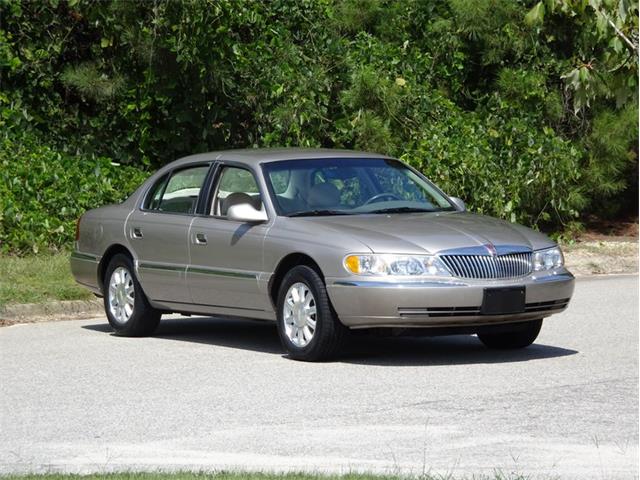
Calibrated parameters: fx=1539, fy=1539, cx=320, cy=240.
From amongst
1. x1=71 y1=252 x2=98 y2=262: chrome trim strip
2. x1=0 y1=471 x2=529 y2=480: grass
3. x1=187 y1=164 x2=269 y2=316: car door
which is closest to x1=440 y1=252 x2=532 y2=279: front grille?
x1=187 y1=164 x2=269 y2=316: car door

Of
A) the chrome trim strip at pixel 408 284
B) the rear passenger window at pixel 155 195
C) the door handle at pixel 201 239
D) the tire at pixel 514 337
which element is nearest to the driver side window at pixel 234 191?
the door handle at pixel 201 239

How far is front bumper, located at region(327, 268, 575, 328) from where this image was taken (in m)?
10.8

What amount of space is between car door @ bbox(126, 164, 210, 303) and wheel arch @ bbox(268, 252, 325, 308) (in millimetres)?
1085

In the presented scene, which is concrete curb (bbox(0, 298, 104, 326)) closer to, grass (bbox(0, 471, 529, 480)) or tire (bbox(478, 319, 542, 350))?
tire (bbox(478, 319, 542, 350))

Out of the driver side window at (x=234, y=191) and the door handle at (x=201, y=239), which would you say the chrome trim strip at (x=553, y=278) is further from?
the door handle at (x=201, y=239)

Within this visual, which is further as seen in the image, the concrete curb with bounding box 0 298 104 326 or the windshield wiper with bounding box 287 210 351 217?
the concrete curb with bounding box 0 298 104 326

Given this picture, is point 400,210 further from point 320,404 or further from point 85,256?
point 85,256

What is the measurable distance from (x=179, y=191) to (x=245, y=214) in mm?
1523

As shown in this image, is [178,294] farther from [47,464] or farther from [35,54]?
[35,54]

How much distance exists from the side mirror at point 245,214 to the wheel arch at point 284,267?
1.38ft

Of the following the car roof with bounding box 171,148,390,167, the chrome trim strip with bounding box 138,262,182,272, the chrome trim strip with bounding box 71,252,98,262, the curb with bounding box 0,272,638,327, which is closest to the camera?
the car roof with bounding box 171,148,390,167

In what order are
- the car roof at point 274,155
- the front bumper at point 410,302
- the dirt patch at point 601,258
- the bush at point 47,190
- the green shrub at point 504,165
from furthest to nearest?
the green shrub at point 504,165
the dirt patch at point 601,258
the bush at point 47,190
the car roof at point 274,155
the front bumper at point 410,302

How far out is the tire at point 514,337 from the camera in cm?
1194

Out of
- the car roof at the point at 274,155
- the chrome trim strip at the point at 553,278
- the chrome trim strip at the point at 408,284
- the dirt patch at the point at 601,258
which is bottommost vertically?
the dirt patch at the point at 601,258
